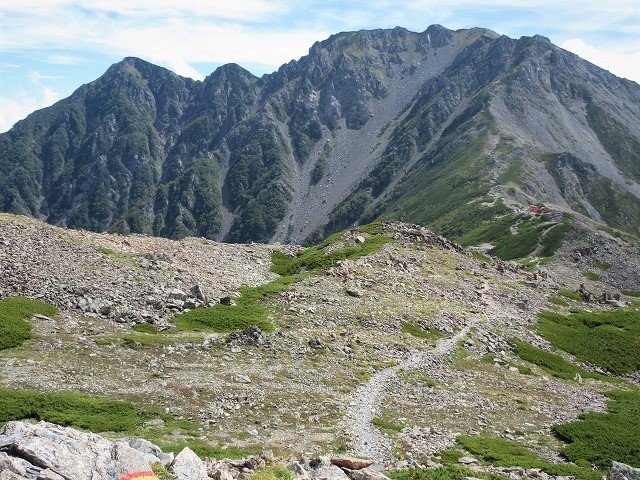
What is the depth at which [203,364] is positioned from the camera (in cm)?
3662

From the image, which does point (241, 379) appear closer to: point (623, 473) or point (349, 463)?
point (349, 463)

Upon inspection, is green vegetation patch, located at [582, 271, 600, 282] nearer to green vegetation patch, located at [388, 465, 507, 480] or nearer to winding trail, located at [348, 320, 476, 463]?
winding trail, located at [348, 320, 476, 463]

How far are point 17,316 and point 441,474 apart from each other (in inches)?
1299

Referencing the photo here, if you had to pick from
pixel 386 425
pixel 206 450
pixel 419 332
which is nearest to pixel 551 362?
pixel 419 332

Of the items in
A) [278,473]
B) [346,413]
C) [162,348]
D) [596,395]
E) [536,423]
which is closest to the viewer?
[278,473]

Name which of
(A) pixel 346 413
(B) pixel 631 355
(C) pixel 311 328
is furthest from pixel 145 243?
(B) pixel 631 355

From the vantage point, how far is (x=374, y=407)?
33781mm

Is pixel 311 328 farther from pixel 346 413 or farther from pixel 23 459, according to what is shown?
pixel 23 459

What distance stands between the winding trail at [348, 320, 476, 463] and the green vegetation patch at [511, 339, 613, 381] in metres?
7.62

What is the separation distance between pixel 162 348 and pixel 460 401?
75.9 ft

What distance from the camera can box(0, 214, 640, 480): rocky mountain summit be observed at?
86.3 feet

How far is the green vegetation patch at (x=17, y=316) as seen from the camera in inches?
1371

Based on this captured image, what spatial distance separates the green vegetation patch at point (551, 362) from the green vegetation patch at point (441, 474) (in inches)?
1138

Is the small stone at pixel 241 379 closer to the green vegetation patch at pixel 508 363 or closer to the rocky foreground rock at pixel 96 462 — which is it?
the rocky foreground rock at pixel 96 462
